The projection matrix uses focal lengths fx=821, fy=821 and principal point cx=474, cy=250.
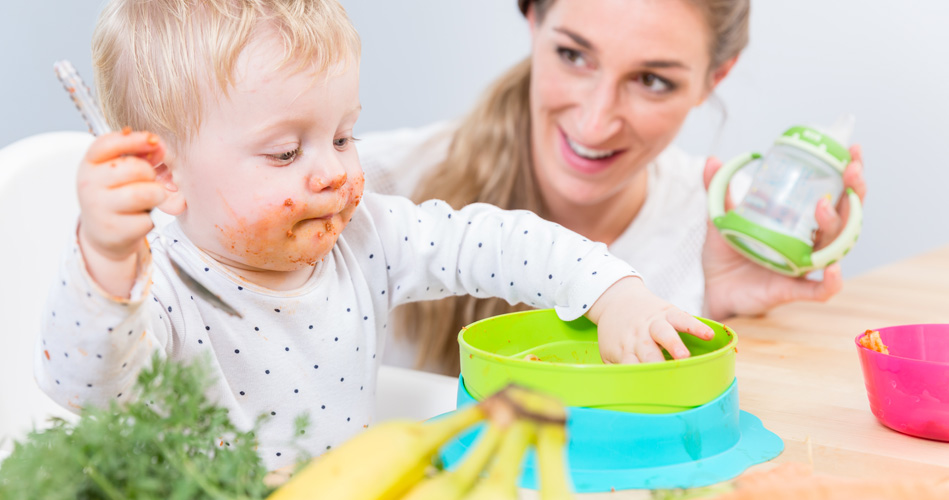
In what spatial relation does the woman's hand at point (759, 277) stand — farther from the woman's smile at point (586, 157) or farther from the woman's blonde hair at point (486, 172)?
the woman's blonde hair at point (486, 172)

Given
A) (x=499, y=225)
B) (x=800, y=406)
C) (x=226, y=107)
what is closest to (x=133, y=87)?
(x=226, y=107)

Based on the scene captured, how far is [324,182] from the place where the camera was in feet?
2.41

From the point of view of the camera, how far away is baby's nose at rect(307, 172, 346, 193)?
730mm

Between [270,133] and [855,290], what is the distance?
1.11 m

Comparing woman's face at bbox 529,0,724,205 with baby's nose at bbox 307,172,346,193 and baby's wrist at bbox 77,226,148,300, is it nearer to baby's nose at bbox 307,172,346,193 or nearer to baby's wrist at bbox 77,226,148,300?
baby's nose at bbox 307,172,346,193

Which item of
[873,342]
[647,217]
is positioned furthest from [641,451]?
[647,217]

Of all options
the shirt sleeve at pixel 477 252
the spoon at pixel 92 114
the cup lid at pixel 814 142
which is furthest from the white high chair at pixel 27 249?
the cup lid at pixel 814 142

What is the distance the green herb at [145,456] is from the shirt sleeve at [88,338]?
0.34ft

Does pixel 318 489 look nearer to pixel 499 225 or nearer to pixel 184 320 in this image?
pixel 184 320

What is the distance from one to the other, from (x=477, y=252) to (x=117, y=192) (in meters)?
0.47

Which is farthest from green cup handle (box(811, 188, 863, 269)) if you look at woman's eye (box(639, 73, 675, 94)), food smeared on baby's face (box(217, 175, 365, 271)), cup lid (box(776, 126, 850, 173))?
food smeared on baby's face (box(217, 175, 365, 271))

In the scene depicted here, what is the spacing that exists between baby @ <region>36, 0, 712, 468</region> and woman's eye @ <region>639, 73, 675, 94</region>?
55 cm

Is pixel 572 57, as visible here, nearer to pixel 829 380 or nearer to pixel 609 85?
pixel 609 85

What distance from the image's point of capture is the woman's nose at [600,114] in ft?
4.39
